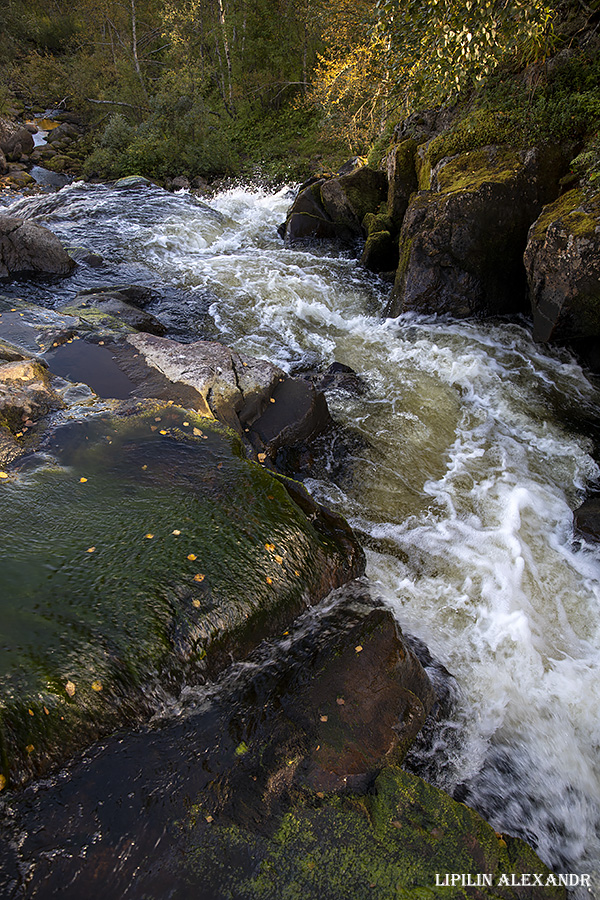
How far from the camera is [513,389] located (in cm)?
866

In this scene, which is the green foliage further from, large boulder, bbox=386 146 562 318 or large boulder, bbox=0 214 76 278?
large boulder, bbox=0 214 76 278

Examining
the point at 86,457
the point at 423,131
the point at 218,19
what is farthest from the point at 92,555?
the point at 218,19

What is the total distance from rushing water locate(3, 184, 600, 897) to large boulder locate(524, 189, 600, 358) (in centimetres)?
83

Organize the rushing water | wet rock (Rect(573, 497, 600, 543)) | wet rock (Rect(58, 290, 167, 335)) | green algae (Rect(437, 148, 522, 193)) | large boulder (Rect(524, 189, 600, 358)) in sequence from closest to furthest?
1. the rushing water
2. wet rock (Rect(573, 497, 600, 543))
3. large boulder (Rect(524, 189, 600, 358))
4. wet rock (Rect(58, 290, 167, 335))
5. green algae (Rect(437, 148, 522, 193))

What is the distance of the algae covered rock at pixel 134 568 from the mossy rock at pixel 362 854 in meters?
1.15

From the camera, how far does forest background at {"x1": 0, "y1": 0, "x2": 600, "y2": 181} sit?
8.42 m

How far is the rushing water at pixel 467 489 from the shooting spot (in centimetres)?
410

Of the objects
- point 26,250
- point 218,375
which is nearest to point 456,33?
point 218,375

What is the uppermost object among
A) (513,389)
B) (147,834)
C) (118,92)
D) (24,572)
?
(118,92)

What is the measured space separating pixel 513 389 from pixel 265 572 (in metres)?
6.50

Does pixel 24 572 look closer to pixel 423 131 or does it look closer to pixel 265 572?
pixel 265 572

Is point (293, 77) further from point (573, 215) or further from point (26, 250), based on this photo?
point (573, 215)

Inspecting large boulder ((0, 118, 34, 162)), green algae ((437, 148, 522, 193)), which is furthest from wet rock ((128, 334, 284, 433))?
large boulder ((0, 118, 34, 162))

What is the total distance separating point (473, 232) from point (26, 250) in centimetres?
1019
